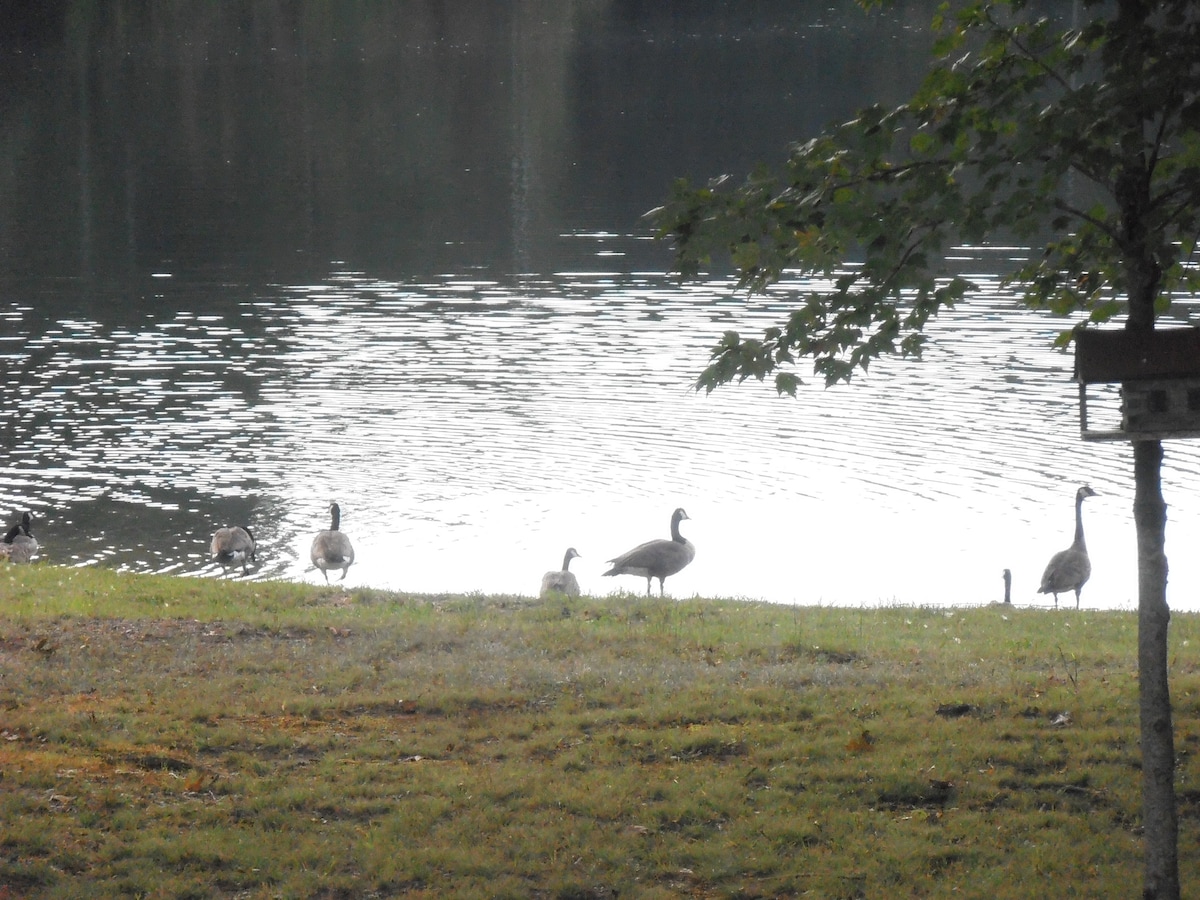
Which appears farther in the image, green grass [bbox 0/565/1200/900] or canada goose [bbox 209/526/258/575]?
canada goose [bbox 209/526/258/575]

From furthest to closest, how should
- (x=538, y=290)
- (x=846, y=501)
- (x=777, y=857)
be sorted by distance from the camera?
1. (x=538, y=290)
2. (x=846, y=501)
3. (x=777, y=857)

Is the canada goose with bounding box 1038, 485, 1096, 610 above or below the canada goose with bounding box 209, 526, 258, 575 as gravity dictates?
below

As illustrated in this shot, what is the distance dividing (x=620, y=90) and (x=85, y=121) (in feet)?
131

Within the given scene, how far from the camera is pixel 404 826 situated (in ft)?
29.4

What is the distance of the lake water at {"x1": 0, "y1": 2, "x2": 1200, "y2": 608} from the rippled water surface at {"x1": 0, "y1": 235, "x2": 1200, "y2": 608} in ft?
0.33

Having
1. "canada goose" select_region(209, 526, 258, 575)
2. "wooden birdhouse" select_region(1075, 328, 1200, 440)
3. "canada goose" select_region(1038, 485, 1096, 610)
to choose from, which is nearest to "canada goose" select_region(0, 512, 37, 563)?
"canada goose" select_region(209, 526, 258, 575)

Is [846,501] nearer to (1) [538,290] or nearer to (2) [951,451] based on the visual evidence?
(2) [951,451]

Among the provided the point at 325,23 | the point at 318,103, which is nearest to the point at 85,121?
the point at 318,103

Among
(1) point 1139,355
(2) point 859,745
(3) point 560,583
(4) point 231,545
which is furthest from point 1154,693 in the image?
(4) point 231,545

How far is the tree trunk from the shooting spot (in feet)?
24.5

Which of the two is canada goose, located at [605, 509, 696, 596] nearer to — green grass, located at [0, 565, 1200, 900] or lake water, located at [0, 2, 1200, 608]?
lake water, located at [0, 2, 1200, 608]

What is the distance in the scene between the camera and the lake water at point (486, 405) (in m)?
24.3

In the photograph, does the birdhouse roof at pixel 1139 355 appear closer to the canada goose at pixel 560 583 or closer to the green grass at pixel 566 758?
the green grass at pixel 566 758

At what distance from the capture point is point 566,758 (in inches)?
401
